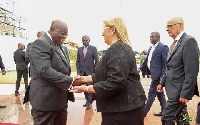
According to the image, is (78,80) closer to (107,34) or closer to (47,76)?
(47,76)

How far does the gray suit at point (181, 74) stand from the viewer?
2.93 m

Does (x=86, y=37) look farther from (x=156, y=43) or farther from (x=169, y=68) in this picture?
(x=169, y=68)

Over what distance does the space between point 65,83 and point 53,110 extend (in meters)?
0.39

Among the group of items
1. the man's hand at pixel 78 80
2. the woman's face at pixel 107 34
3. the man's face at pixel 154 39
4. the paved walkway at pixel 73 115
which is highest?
the man's face at pixel 154 39

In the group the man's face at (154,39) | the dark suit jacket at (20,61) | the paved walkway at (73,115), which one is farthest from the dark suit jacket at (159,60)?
the dark suit jacket at (20,61)

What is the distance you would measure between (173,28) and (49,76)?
191 cm

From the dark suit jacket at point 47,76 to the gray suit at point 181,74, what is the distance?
56.2 inches

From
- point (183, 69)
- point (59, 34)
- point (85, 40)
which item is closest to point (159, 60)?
point (183, 69)

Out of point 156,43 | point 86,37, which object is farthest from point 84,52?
point 156,43

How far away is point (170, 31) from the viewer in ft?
10.8

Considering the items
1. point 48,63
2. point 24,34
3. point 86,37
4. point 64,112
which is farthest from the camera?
point 24,34

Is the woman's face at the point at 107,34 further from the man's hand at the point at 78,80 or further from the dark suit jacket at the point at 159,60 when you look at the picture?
the dark suit jacket at the point at 159,60

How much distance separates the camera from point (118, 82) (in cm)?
203

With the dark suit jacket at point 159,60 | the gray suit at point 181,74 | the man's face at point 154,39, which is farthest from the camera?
the man's face at point 154,39
